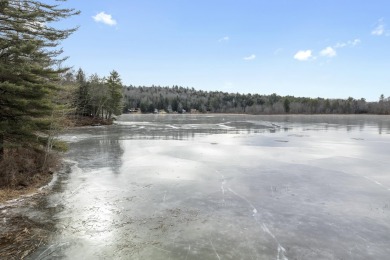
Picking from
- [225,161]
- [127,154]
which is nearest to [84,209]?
[225,161]

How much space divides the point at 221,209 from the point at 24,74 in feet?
31.9

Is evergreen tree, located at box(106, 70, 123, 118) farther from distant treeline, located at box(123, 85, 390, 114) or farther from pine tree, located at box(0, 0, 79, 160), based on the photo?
distant treeline, located at box(123, 85, 390, 114)

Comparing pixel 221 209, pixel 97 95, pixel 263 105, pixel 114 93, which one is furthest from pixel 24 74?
pixel 263 105

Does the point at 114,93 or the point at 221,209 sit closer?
the point at 221,209

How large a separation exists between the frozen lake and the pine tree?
2798mm

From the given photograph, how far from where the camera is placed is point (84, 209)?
33.5 ft

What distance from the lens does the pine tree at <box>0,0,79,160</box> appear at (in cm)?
1238

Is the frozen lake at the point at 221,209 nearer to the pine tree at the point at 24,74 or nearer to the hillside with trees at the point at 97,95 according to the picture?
the pine tree at the point at 24,74

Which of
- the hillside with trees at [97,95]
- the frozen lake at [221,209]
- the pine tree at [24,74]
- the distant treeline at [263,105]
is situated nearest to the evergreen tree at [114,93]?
the hillside with trees at [97,95]

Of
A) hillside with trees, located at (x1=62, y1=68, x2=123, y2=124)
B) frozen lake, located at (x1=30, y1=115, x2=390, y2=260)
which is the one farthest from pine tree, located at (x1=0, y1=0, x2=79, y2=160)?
hillside with trees, located at (x1=62, y1=68, x2=123, y2=124)

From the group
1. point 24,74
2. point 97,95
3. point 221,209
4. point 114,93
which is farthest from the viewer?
point 114,93

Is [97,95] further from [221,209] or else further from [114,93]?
[221,209]

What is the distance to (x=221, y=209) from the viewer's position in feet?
33.6

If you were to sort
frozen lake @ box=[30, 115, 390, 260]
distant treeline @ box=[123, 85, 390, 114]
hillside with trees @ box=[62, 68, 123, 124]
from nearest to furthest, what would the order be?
frozen lake @ box=[30, 115, 390, 260] < hillside with trees @ box=[62, 68, 123, 124] < distant treeline @ box=[123, 85, 390, 114]
